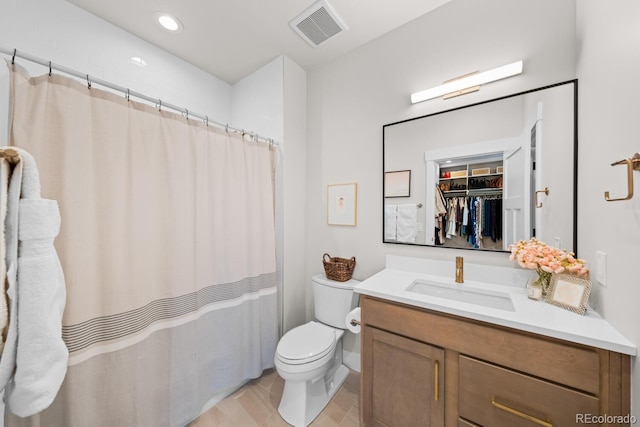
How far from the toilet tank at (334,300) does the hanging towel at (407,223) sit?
0.50 metres

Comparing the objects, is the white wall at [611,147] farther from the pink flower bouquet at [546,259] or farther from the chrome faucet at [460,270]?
the chrome faucet at [460,270]

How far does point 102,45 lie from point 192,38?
573 millimetres

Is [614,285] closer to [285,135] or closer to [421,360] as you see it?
[421,360]

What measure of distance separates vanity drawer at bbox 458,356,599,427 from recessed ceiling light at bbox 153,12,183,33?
8.60 feet

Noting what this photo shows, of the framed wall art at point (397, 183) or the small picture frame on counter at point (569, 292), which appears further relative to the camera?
the framed wall art at point (397, 183)

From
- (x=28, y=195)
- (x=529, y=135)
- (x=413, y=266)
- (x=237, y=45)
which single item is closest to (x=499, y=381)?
(x=413, y=266)

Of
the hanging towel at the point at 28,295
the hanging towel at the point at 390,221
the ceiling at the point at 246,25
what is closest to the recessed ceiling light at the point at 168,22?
the ceiling at the point at 246,25

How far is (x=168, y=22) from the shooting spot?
1.66 metres

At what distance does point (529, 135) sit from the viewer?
130 cm

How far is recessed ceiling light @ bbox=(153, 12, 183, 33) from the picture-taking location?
63.1 inches

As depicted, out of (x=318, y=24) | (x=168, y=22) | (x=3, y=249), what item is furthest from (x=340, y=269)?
(x=168, y=22)

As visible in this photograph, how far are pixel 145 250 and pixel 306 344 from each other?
1104mm

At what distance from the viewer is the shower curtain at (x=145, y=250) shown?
103 cm

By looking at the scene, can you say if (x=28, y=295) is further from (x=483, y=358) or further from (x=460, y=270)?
(x=460, y=270)
